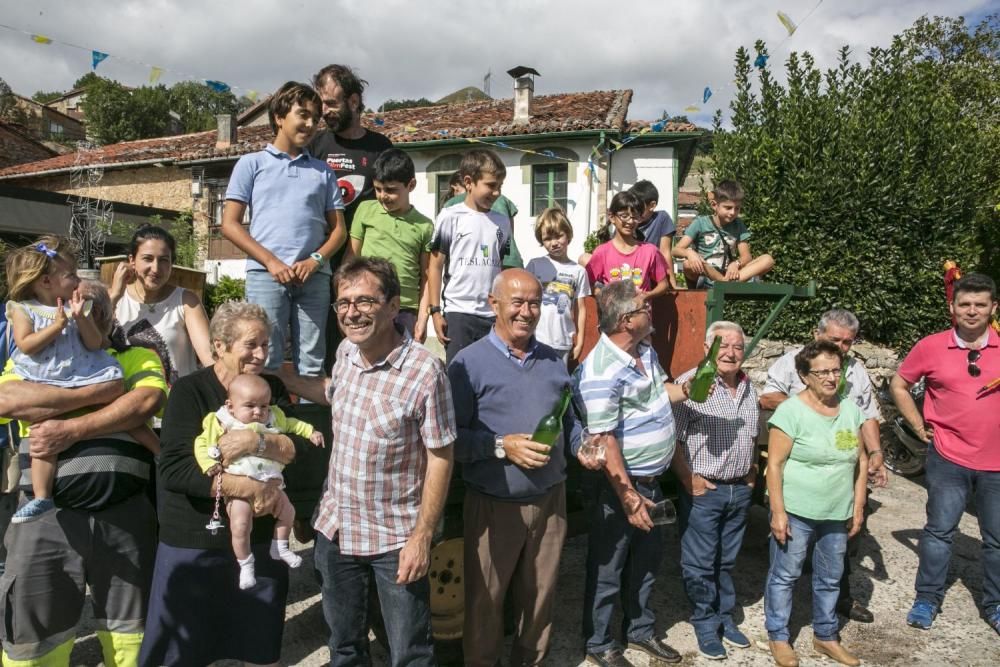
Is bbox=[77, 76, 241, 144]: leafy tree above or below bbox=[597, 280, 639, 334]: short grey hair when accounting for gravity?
above

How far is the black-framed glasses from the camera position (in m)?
3.81

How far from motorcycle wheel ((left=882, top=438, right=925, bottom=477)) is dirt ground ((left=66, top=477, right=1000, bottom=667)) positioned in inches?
67.5

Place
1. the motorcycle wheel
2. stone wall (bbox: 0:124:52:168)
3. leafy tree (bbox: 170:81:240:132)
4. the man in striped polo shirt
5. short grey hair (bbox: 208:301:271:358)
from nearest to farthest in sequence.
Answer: short grey hair (bbox: 208:301:271:358) → the man in striped polo shirt → the motorcycle wheel → stone wall (bbox: 0:124:52:168) → leafy tree (bbox: 170:81:240:132)

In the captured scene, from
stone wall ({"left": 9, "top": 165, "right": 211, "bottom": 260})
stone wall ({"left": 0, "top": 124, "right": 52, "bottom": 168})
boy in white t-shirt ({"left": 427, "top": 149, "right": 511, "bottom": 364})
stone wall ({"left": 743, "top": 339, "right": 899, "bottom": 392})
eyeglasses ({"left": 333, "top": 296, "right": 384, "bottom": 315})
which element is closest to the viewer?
eyeglasses ({"left": 333, "top": 296, "right": 384, "bottom": 315})

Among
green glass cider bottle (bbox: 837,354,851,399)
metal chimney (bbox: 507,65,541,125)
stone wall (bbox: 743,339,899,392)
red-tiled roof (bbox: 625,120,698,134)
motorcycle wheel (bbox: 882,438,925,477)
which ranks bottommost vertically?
motorcycle wheel (bbox: 882,438,925,477)

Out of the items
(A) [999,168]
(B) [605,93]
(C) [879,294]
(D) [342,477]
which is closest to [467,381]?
(D) [342,477]

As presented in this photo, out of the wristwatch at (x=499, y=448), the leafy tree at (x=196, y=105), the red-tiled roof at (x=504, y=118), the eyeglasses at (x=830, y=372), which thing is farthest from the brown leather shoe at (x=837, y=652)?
the leafy tree at (x=196, y=105)

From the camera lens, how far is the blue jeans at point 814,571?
3348 millimetres

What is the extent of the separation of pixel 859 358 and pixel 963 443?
5095 mm

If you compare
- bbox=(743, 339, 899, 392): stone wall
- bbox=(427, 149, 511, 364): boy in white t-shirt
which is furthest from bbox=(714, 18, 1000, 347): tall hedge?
bbox=(427, 149, 511, 364): boy in white t-shirt

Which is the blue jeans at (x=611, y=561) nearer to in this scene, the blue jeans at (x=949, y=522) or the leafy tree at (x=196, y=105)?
the blue jeans at (x=949, y=522)

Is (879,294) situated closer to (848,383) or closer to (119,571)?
(848,383)

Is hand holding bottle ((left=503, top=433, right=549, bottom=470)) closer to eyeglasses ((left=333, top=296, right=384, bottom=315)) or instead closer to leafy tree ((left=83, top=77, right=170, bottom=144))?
eyeglasses ((left=333, top=296, right=384, bottom=315))

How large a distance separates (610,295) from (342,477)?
4.70 ft
